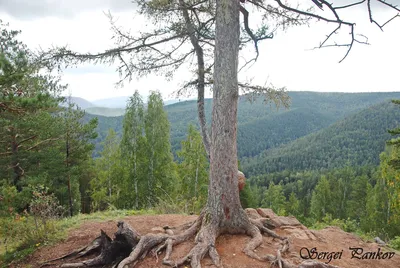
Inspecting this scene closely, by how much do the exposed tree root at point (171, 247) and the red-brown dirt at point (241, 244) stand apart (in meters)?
0.10

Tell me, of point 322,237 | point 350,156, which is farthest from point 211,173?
point 350,156

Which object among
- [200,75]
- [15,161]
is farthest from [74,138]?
[200,75]

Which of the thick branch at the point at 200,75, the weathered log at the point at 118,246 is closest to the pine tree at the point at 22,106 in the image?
the weathered log at the point at 118,246

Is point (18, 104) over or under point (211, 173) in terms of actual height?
→ over

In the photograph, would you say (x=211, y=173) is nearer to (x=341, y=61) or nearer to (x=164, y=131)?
(x=341, y=61)

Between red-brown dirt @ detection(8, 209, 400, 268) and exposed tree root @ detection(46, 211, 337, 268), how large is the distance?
3.8 inches

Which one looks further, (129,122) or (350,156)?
(350,156)

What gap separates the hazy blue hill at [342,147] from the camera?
363 feet

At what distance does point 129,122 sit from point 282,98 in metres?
14.1

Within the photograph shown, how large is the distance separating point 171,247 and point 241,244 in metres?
1.10

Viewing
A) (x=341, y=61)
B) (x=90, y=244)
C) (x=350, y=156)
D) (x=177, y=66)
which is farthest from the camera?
(x=350, y=156)

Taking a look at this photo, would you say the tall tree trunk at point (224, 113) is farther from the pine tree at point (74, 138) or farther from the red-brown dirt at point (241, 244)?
the pine tree at point (74, 138)

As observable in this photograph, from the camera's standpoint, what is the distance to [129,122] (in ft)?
61.0
